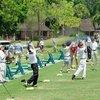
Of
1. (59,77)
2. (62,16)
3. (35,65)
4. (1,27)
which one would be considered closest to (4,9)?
(1,27)

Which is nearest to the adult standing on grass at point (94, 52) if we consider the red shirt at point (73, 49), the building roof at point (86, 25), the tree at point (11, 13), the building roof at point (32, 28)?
the red shirt at point (73, 49)

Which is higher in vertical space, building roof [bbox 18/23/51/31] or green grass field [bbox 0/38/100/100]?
building roof [bbox 18/23/51/31]

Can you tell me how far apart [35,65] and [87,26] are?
317 feet

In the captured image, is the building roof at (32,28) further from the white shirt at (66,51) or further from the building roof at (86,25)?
the white shirt at (66,51)

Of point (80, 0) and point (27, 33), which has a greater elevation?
point (80, 0)

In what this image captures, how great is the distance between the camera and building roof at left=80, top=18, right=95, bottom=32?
11555 cm

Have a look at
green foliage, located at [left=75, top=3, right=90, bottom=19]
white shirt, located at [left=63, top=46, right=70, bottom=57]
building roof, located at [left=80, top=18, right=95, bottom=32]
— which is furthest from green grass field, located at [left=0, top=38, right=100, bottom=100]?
building roof, located at [left=80, top=18, right=95, bottom=32]

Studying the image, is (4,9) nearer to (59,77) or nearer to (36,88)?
(59,77)

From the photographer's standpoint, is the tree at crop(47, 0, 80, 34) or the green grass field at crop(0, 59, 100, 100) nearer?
the green grass field at crop(0, 59, 100, 100)

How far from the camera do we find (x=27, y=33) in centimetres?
10700

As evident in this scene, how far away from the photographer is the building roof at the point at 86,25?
116m

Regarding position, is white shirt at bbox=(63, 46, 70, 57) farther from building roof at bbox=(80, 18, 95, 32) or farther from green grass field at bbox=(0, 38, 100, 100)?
building roof at bbox=(80, 18, 95, 32)

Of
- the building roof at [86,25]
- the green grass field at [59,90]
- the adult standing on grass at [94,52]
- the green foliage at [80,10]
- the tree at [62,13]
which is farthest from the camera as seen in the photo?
the building roof at [86,25]

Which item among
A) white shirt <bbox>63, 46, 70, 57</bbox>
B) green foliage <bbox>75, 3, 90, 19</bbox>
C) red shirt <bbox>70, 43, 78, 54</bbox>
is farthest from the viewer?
green foliage <bbox>75, 3, 90, 19</bbox>
